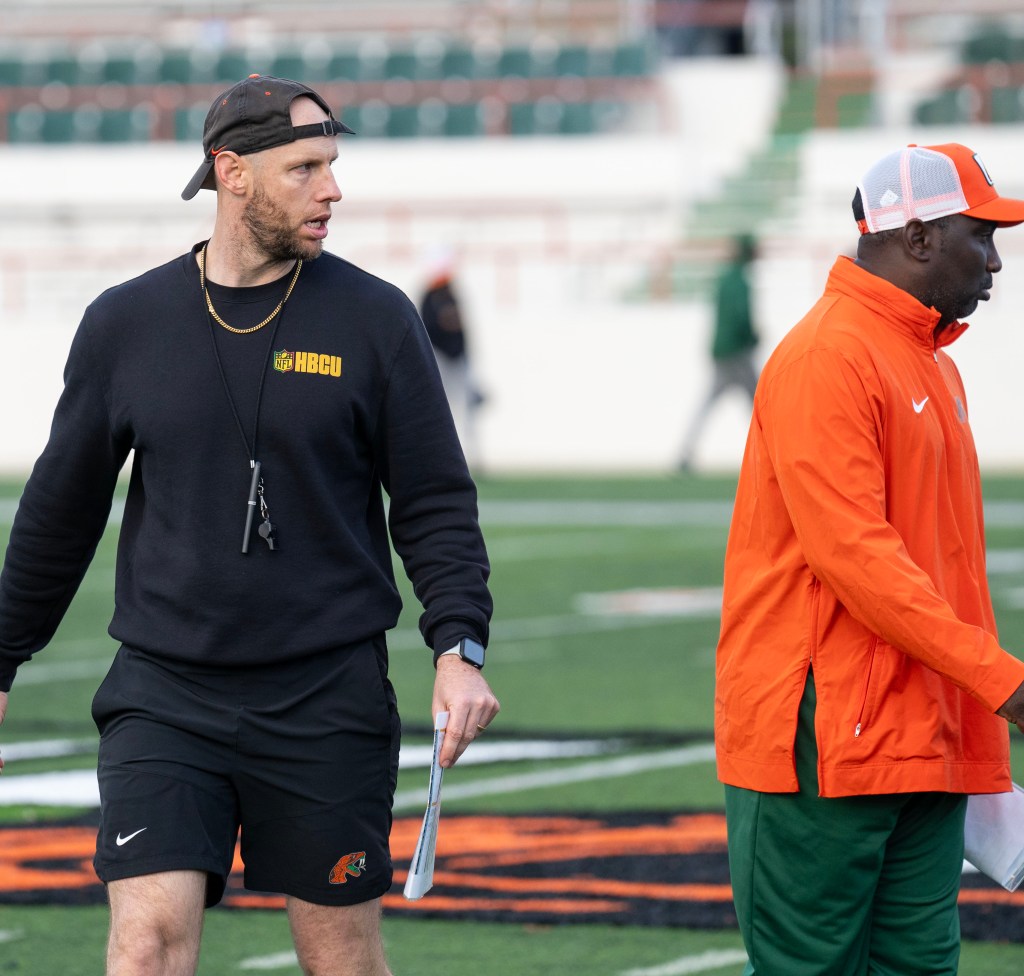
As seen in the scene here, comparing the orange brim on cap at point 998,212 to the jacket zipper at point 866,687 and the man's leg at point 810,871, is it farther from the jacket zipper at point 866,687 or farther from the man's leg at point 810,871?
the man's leg at point 810,871

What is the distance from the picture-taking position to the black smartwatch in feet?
12.9

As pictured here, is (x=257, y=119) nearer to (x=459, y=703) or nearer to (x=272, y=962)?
(x=459, y=703)

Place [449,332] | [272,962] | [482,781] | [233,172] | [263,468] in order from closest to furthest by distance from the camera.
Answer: [263,468] < [233,172] < [272,962] < [482,781] < [449,332]

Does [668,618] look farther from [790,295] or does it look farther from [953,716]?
[790,295]

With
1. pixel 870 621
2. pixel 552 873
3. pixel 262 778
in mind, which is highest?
pixel 870 621

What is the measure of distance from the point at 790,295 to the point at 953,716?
22.6 metres

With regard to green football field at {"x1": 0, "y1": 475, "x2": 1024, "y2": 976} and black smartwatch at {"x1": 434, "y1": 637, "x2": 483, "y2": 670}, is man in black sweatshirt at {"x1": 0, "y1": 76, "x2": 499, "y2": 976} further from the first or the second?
green football field at {"x1": 0, "y1": 475, "x2": 1024, "y2": 976}

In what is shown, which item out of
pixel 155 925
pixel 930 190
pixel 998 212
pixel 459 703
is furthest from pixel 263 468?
pixel 998 212

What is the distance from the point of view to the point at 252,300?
4000mm

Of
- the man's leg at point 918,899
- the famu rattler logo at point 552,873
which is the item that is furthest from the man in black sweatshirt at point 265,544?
the famu rattler logo at point 552,873

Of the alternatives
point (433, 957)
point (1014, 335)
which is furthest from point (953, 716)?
point (1014, 335)

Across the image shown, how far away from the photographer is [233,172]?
402 centimetres

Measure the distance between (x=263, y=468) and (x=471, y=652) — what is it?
20.4 inches

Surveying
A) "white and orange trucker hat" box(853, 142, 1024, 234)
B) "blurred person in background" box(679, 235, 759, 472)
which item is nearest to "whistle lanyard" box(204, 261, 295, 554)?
"white and orange trucker hat" box(853, 142, 1024, 234)
